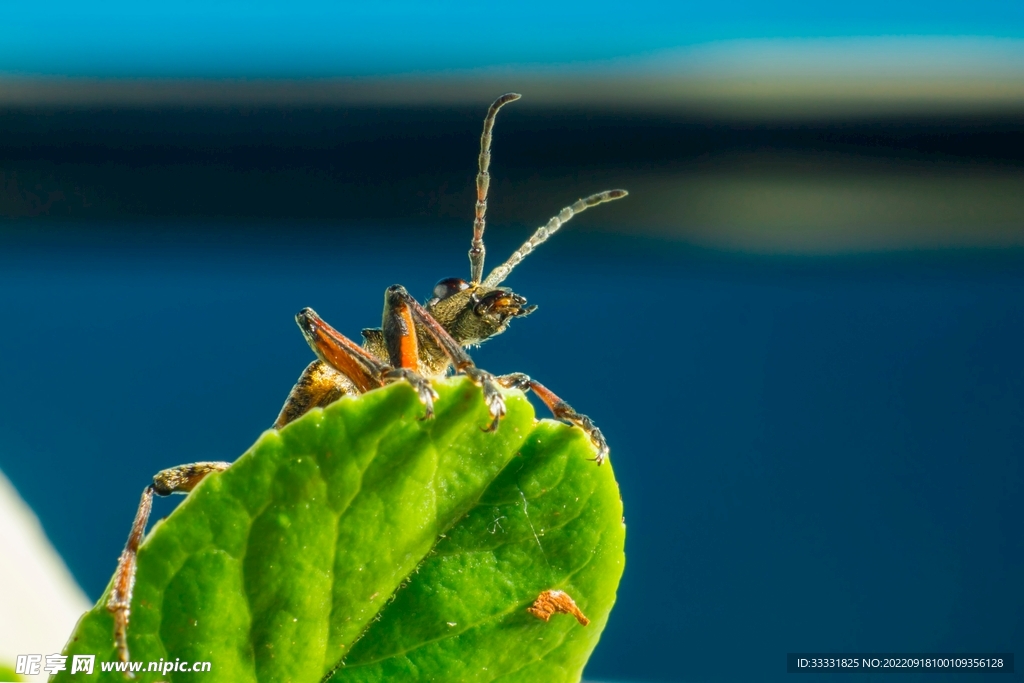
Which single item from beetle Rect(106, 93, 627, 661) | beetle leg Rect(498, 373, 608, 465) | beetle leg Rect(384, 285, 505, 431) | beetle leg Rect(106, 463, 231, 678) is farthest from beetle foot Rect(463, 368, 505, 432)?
beetle leg Rect(498, 373, 608, 465)

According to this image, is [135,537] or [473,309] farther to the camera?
[473,309]

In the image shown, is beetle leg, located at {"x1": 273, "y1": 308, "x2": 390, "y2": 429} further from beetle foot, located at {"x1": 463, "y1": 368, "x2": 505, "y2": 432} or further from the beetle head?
beetle foot, located at {"x1": 463, "y1": 368, "x2": 505, "y2": 432}

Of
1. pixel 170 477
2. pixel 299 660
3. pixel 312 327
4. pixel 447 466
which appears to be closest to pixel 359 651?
pixel 299 660

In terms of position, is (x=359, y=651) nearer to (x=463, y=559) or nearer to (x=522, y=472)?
(x=463, y=559)

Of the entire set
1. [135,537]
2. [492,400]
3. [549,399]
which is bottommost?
[135,537]

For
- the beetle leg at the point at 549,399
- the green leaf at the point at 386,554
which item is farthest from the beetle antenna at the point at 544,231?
the green leaf at the point at 386,554

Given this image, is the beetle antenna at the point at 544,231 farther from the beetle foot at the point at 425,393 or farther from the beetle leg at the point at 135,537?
the beetle foot at the point at 425,393

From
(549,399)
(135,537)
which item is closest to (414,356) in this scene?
(549,399)

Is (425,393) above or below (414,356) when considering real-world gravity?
above

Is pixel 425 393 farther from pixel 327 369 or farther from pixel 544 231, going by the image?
pixel 544 231
